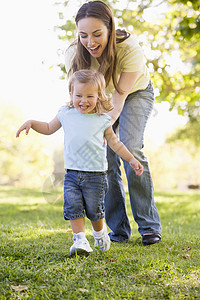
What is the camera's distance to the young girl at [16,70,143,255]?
260 centimetres

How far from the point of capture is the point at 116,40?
3.06 m

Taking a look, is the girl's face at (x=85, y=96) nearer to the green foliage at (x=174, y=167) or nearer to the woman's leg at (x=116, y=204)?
the woman's leg at (x=116, y=204)

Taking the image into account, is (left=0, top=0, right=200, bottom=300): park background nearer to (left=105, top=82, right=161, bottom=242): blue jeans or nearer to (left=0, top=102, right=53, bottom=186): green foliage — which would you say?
(left=105, top=82, right=161, bottom=242): blue jeans

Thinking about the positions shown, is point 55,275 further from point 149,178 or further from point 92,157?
point 149,178

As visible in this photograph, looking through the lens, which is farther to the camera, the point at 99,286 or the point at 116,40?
the point at 116,40

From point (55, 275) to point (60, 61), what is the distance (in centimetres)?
650

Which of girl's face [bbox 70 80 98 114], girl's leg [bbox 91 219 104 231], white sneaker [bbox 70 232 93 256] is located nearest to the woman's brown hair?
girl's face [bbox 70 80 98 114]

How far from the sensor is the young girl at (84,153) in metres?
2.60

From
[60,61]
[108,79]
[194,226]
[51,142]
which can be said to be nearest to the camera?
[108,79]

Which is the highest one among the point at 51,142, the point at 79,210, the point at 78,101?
the point at 78,101

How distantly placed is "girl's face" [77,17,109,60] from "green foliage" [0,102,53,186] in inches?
680

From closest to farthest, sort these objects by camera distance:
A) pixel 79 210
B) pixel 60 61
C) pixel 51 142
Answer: pixel 79 210 → pixel 60 61 → pixel 51 142

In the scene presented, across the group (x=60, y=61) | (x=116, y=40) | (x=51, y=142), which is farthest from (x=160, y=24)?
(x=51, y=142)

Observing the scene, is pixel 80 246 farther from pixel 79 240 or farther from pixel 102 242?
pixel 102 242
